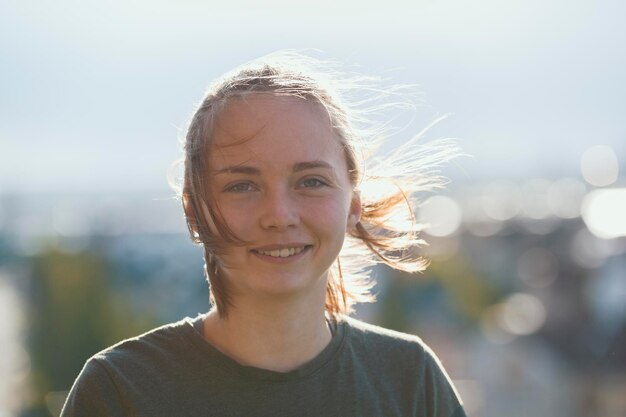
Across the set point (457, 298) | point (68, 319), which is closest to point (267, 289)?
point (68, 319)

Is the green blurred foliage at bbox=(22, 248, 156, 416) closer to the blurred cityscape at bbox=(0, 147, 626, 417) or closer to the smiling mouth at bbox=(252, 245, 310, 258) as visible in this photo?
the blurred cityscape at bbox=(0, 147, 626, 417)

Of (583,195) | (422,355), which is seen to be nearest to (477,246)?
(583,195)

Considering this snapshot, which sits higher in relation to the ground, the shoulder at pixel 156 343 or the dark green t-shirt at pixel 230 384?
the shoulder at pixel 156 343

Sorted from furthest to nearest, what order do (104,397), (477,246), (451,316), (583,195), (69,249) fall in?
(583,195), (477,246), (451,316), (69,249), (104,397)

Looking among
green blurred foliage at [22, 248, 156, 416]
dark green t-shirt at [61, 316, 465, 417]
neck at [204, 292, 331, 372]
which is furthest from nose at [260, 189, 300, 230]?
green blurred foliage at [22, 248, 156, 416]

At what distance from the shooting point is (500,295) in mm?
26781

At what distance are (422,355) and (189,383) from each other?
0.56 metres

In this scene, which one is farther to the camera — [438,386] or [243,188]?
[438,386]

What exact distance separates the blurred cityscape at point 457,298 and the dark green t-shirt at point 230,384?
1.43ft

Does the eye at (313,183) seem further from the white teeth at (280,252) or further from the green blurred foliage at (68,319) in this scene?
the green blurred foliage at (68,319)

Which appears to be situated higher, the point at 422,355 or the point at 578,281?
the point at 422,355

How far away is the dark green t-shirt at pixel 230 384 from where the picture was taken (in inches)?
82.3

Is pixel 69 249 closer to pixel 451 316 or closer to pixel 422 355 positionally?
pixel 451 316

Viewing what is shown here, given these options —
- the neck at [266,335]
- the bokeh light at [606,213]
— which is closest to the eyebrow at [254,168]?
the neck at [266,335]
